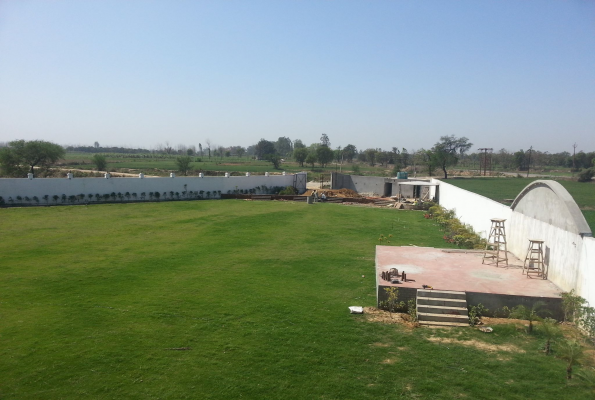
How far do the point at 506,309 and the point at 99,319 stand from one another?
7645mm

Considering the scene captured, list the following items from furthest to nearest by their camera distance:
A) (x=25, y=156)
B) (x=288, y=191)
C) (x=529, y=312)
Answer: (x=25, y=156) → (x=288, y=191) → (x=529, y=312)

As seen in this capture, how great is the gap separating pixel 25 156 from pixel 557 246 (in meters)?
38.3

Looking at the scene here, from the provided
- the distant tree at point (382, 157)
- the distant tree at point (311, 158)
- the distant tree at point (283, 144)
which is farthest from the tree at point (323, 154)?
the distant tree at point (283, 144)

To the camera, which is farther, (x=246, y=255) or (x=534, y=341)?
(x=246, y=255)

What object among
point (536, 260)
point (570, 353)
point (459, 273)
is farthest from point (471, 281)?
point (570, 353)

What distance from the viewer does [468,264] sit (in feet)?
30.9

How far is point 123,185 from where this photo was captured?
2244cm

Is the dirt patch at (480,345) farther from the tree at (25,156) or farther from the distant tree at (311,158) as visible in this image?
the distant tree at (311,158)

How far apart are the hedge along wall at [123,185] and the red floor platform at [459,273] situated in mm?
16759

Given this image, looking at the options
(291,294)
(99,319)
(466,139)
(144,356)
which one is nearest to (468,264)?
(291,294)

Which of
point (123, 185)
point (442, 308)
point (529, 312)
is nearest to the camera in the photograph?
point (529, 312)

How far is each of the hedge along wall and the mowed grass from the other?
367 inches

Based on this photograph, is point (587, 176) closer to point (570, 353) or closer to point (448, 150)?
point (448, 150)

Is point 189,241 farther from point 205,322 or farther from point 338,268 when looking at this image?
point 205,322
